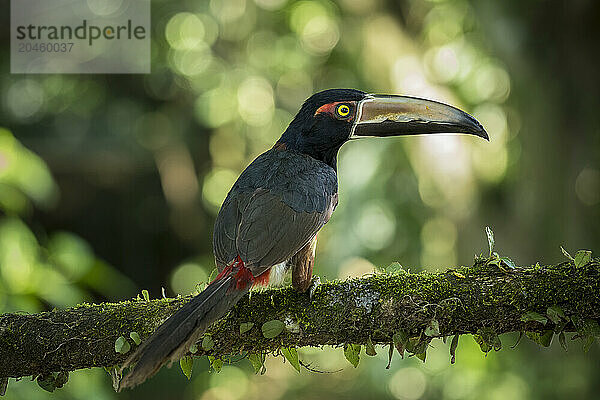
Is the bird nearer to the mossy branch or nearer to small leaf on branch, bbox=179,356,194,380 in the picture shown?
the mossy branch

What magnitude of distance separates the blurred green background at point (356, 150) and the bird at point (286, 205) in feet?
7.54

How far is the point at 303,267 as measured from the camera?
7.86 feet

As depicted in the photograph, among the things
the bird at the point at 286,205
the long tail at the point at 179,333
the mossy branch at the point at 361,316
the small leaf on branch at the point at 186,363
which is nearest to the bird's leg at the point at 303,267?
the bird at the point at 286,205

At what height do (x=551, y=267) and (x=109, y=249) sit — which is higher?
(x=551, y=267)

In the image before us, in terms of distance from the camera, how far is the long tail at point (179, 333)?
6.23 ft

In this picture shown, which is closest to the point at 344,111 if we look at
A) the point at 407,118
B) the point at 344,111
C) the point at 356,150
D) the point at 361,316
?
the point at 344,111

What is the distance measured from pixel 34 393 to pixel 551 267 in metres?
2.46

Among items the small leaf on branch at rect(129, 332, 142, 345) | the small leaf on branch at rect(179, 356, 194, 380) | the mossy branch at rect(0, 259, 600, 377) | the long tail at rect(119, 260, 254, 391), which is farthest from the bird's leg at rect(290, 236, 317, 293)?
the small leaf on branch at rect(129, 332, 142, 345)

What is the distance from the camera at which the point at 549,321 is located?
6.82 feet

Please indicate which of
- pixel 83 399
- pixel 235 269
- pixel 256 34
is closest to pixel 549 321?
pixel 235 269

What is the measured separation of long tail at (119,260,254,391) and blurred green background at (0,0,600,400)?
8.91ft

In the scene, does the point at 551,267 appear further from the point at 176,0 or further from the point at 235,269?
the point at 176,0

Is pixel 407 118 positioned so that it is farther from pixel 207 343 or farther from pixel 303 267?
pixel 207 343

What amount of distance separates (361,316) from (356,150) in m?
4.00
